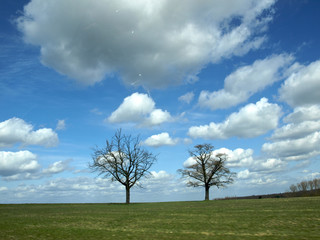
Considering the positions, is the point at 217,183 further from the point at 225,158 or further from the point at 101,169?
the point at 101,169

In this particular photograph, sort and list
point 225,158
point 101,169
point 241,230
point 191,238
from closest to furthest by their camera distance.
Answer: point 191,238, point 241,230, point 101,169, point 225,158

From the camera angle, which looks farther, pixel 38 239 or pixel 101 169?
pixel 101 169

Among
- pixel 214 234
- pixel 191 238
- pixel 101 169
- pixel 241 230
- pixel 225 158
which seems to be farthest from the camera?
pixel 225 158

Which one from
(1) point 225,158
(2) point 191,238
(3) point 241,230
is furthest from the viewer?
(1) point 225,158

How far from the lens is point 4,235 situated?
11.6 metres

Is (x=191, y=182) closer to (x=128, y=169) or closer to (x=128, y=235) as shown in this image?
(x=128, y=169)

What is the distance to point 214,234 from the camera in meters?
11.4

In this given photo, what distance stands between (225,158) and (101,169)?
27909mm

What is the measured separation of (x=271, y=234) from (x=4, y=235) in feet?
37.8

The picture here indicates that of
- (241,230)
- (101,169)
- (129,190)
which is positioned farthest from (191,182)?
(241,230)

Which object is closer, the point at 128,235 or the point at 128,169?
the point at 128,235

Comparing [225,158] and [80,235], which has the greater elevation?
[225,158]

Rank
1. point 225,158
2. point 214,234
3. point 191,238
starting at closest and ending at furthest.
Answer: point 191,238 → point 214,234 → point 225,158

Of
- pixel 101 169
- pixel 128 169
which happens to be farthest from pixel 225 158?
pixel 101 169
